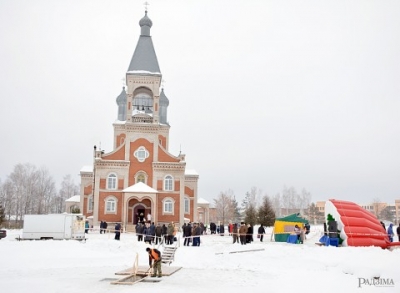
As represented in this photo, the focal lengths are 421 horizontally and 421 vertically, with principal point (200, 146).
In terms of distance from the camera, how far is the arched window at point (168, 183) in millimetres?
44219

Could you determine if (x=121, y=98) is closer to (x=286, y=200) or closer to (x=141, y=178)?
(x=141, y=178)

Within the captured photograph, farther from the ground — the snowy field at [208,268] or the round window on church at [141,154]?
the round window on church at [141,154]

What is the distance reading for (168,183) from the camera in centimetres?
4434

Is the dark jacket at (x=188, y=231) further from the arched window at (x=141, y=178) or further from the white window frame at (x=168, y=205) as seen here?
the arched window at (x=141, y=178)

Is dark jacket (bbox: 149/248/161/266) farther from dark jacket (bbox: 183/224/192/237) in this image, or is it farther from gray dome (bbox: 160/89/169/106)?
gray dome (bbox: 160/89/169/106)

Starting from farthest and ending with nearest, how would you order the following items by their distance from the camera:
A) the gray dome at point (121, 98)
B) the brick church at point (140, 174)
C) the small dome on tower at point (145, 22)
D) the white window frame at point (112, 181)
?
1. the gray dome at point (121, 98)
2. the small dome on tower at point (145, 22)
3. the white window frame at point (112, 181)
4. the brick church at point (140, 174)

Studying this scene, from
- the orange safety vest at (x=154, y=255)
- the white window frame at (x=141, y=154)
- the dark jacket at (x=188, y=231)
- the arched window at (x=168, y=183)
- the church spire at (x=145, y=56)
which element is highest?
the church spire at (x=145, y=56)

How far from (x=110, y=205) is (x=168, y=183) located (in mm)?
6354

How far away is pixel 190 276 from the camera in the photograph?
48.0ft

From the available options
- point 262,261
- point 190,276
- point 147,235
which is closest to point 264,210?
point 147,235

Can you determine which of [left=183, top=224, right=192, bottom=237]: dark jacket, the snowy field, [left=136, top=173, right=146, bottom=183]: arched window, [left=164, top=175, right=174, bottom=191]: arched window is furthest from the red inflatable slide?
[left=136, top=173, right=146, bottom=183]: arched window

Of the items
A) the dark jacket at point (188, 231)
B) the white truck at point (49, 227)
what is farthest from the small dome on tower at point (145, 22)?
the dark jacket at point (188, 231)

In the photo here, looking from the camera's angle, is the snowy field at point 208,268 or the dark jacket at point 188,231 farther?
the dark jacket at point 188,231

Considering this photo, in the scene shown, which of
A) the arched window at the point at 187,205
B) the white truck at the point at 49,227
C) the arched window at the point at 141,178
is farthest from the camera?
the arched window at the point at 187,205
